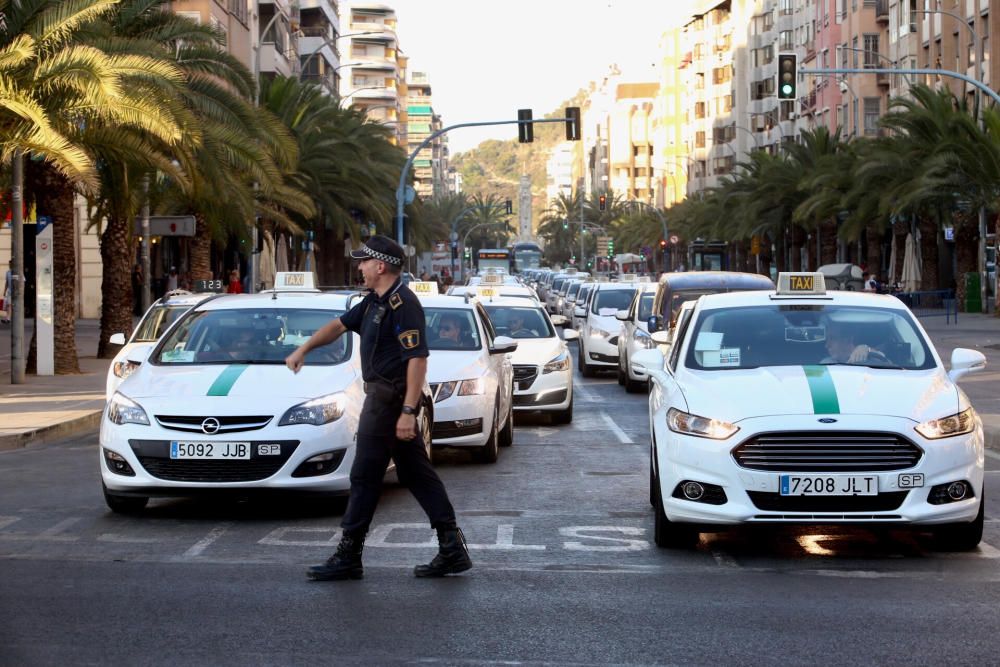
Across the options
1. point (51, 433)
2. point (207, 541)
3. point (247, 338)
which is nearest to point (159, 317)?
point (51, 433)

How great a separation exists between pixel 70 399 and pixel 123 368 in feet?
15.0

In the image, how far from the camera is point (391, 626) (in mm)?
7367

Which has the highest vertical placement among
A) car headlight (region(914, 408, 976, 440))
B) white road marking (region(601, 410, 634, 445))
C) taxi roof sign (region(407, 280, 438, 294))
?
taxi roof sign (region(407, 280, 438, 294))

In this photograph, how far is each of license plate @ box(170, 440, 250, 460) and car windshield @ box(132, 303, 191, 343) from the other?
834cm

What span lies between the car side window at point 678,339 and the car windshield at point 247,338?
8.22ft

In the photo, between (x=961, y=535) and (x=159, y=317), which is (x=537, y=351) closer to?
(x=159, y=317)

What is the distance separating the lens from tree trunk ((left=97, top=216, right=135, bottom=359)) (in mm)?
31203

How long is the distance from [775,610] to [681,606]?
17.4 inches

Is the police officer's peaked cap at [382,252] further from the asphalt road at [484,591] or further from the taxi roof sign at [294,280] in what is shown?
the taxi roof sign at [294,280]

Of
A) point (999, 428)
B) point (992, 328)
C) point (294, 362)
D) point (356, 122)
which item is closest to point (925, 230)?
point (992, 328)

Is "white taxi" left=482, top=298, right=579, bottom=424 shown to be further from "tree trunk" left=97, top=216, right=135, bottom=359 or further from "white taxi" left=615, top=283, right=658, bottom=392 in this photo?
"tree trunk" left=97, top=216, right=135, bottom=359

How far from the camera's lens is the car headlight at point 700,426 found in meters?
9.19

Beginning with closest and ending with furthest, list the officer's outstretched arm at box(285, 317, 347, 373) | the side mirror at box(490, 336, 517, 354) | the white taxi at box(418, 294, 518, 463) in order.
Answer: the officer's outstretched arm at box(285, 317, 347, 373), the white taxi at box(418, 294, 518, 463), the side mirror at box(490, 336, 517, 354)

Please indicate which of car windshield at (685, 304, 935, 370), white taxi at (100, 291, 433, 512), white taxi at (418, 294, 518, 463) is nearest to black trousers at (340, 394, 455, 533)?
white taxi at (100, 291, 433, 512)
